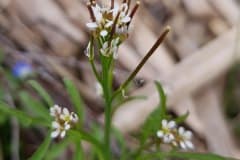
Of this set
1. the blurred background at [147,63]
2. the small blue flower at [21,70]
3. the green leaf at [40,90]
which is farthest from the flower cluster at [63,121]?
the small blue flower at [21,70]

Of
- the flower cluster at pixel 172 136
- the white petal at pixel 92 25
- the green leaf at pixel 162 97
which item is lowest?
the flower cluster at pixel 172 136

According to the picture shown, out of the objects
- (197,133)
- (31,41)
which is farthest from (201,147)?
(31,41)

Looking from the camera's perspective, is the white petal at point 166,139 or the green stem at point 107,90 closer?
the green stem at point 107,90

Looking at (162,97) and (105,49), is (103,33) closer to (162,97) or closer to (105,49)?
(105,49)

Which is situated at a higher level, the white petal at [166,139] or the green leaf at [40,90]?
the green leaf at [40,90]

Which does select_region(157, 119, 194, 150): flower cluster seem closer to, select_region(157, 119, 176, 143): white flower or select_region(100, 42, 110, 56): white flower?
select_region(157, 119, 176, 143): white flower

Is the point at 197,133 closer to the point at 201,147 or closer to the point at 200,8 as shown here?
the point at 201,147

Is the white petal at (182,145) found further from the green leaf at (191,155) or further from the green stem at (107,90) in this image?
the green stem at (107,90)

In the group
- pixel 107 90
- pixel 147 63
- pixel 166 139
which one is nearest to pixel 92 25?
pixel 107 90

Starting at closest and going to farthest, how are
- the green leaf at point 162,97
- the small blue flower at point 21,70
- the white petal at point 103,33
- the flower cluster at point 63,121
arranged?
the white petal at point 103,33
the flower cluster at point 63,121
the green leaf at point 162,97
the small blue flower at point 21,70
